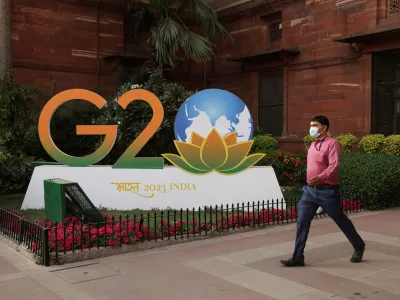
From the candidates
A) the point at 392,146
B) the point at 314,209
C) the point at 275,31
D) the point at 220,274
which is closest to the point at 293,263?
the point at 314,209

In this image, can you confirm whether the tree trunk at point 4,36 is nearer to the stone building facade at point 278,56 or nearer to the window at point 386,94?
the stone building facade at point 278,56

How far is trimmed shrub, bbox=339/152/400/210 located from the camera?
9.86m

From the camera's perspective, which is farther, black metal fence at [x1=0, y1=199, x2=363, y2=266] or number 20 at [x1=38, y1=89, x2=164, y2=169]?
number 20 at [x1=38, y1=89, x2=164, y2=169]

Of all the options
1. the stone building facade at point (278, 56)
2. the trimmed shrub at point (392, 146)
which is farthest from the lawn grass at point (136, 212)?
the stone building facade at point (278, 56)

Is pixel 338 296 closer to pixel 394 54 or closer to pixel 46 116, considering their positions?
pixel 46 116

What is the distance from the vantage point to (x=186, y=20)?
20297 mm

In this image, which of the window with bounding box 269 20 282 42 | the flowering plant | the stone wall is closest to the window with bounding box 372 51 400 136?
the stone wall

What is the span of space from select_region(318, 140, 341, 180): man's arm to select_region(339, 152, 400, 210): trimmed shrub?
4.89m

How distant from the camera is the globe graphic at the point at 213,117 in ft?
33.4

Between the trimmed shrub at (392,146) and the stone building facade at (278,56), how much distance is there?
1525 mm

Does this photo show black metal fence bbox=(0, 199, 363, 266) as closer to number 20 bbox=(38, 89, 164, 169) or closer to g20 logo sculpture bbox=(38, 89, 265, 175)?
g20 logo sculpture bbox=(38, 89, 265, 175)

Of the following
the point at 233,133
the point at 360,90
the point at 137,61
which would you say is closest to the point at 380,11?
the point at 360,90

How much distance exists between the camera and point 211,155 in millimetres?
9578

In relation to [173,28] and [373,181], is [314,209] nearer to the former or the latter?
[373,181]
